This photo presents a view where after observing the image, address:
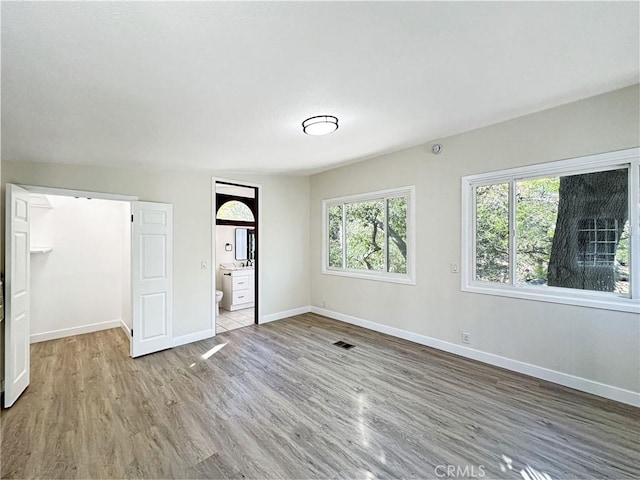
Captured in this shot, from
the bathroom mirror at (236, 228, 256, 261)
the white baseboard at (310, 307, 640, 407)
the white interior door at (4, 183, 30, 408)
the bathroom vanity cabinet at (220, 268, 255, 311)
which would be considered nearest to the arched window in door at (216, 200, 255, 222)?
the bathroom mirror at (236, 228, 256, 261)

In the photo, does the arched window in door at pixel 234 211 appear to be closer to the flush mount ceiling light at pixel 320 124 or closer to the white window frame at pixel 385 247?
the white window frame at pixel 385 247

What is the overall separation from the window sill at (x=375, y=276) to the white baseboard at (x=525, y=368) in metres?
0.70

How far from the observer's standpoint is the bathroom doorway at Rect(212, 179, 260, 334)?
5.24 meters

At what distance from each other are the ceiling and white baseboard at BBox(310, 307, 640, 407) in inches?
103

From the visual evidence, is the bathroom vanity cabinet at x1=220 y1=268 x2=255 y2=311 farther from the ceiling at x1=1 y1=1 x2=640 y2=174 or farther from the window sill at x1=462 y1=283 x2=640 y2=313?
the window sill at x1=462 y1=283 x2=640 y2=313

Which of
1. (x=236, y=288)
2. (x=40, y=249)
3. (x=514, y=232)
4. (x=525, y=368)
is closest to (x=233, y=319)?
(x=236, y=288)

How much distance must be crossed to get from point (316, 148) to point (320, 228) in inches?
80.0

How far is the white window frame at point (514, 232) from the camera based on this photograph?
7.98 feet

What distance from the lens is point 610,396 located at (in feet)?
8.12

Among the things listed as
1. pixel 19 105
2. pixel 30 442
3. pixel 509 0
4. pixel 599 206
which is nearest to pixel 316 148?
pixel 509 0

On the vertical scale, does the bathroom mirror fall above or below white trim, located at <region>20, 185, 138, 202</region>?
below

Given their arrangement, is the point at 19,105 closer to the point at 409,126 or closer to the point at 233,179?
the point at 233,179
